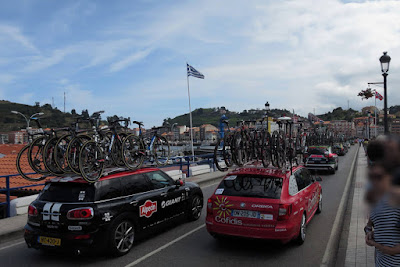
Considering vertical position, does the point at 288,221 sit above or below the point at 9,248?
above

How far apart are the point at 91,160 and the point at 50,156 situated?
3.92ft

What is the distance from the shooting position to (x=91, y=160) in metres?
6.46

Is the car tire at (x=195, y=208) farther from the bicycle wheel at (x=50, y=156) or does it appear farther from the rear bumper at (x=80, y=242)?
the bicycle wheel at (x=50, y=156)

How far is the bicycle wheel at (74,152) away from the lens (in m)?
6.31

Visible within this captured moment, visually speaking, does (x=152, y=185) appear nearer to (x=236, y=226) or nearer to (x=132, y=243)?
(x=132, y=243)

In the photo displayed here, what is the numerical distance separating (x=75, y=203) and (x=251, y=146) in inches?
211

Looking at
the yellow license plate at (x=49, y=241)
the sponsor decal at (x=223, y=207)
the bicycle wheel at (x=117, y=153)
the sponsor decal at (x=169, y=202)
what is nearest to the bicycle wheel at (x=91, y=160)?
the bicycle wheel at (x=117, y=153)

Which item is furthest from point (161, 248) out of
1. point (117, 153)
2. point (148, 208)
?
point (117, 153)

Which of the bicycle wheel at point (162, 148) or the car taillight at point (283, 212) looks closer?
the car taillight at point (283, 212)

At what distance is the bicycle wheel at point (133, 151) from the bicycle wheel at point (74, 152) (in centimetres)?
116

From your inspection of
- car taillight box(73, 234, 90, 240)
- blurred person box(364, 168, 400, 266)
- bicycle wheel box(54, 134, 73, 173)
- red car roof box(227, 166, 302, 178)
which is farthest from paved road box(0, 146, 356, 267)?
blurred person box(364, 168, 400, 266)

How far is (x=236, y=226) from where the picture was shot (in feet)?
17.7

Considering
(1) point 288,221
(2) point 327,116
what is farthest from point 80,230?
(2) point 327,116

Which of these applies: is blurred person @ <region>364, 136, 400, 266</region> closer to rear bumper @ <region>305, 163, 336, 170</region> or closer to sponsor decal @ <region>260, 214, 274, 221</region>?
sponsor decal @ <region>260, 214, 274, 221</region>
